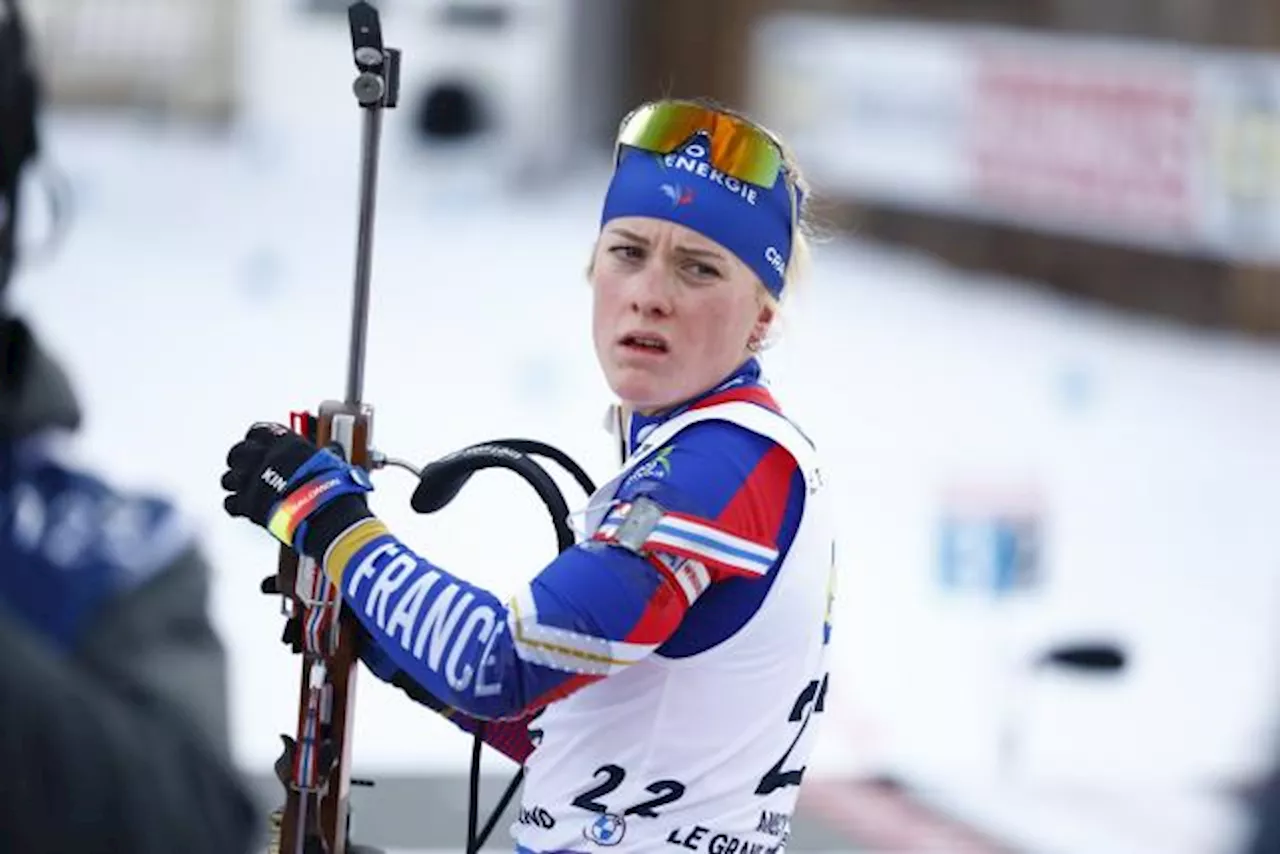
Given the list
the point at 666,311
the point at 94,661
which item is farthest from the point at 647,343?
the point at 94,661

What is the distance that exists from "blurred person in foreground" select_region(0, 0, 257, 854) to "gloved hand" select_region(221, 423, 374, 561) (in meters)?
0.52

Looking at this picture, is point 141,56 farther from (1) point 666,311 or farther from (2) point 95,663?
(2) point 95,663

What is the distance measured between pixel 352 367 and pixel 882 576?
186 inches

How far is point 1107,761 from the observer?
16.9 ft

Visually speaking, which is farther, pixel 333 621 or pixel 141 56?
pixel 141 56

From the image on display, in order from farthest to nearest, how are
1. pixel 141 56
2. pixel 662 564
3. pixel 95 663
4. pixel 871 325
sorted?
pixel 141 56
pixel 871 325
pixel 662 564
pixel 95 663

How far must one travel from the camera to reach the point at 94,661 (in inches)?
41.9

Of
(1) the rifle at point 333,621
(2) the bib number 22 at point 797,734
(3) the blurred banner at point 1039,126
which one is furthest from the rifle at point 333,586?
(3) the blurred banner at point 1039,126

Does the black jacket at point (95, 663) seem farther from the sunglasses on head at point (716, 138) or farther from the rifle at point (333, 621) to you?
the sunglasses on head at point (716, 138)

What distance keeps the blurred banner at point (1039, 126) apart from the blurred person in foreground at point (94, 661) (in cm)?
993

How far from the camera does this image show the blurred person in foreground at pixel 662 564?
174 centimetres

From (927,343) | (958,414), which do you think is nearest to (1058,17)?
(927,343)

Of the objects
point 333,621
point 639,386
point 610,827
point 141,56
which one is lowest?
point 610,827

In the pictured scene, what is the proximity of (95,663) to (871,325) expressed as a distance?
10.7m
